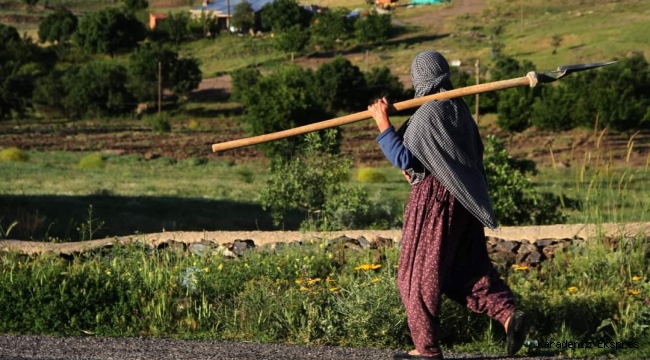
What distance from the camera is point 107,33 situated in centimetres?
7588

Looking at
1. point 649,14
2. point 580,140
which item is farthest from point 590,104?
point 649,14

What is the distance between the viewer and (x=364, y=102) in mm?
56281

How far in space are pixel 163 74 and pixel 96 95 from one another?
4.99 m

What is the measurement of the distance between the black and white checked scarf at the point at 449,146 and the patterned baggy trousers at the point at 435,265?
0.12 metres

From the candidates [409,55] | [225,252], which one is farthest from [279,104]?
[409,55]

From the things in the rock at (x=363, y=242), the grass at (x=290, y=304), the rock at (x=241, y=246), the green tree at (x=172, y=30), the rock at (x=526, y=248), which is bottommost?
the green tree at (x=172, y=30)

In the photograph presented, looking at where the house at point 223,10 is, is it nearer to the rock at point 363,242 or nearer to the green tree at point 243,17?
the green tree at point 243,17

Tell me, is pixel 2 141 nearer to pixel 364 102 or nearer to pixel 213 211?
pixel 364 102

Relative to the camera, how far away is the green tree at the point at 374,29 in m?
74.8

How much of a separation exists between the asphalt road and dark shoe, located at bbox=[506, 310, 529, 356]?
0.64 ft

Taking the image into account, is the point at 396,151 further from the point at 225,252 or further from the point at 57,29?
the point at 57,29

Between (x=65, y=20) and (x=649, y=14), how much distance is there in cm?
3965

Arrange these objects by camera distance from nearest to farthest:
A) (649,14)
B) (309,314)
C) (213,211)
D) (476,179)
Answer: (476,179) → (309,314) → (213,211) → (649,14)

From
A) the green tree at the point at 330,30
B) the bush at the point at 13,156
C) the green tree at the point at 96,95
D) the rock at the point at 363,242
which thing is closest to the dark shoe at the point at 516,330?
the rock at the point at 363,242
